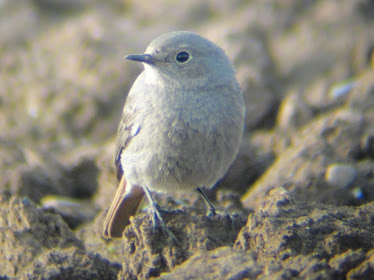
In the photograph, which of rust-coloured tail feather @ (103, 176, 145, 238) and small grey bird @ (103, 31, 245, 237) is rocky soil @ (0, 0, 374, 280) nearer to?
rust-coloured tail feather @ (103, 176, 145, 238)

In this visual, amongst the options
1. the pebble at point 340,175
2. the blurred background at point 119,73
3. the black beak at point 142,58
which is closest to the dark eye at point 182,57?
the black beak at point 142,58

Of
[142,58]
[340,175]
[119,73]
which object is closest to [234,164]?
[340,175]

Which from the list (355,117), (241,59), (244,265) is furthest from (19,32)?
(244,265)

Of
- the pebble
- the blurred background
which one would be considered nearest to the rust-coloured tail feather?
the blurred background

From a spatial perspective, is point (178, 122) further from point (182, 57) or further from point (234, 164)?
point (234, 164)

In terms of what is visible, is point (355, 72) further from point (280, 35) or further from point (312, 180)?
point (312, 180)

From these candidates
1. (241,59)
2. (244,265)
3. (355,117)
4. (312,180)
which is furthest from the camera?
(241,59)
